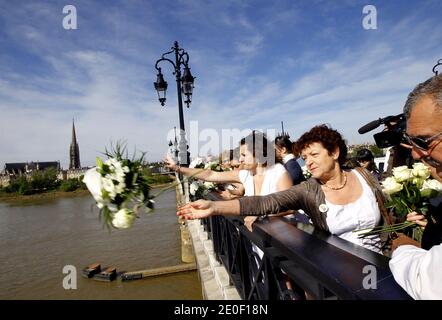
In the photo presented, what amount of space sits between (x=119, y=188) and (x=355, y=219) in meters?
1.68

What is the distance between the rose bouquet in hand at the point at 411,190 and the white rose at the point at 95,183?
1675mm

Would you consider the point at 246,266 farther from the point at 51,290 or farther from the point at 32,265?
the point at 32,265

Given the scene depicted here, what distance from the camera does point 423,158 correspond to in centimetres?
137

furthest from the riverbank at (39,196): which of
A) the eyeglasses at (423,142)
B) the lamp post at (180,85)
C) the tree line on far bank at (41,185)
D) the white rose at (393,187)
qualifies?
the eyeglasses at (423,142)

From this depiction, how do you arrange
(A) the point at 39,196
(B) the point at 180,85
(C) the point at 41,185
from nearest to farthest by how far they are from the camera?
(B) the point at 180,85, (A) the point at 39,196, (C) the point at 41,185

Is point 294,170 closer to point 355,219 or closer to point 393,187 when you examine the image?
point 355,219

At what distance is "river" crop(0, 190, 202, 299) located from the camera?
38.3 feet

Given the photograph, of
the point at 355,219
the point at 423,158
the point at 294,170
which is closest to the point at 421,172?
the point at 355,219

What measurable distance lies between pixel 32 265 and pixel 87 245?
3569mm

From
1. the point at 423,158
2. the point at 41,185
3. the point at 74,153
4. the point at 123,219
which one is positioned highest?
the point at 74,153

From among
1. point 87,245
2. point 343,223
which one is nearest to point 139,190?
point 343,223

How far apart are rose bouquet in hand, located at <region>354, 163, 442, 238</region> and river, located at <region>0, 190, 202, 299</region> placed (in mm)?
5707

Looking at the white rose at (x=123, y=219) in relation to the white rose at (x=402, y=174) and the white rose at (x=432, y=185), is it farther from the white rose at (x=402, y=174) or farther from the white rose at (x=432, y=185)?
the white rose at (x=432, y=185)

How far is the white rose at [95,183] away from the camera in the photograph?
4.84ft
